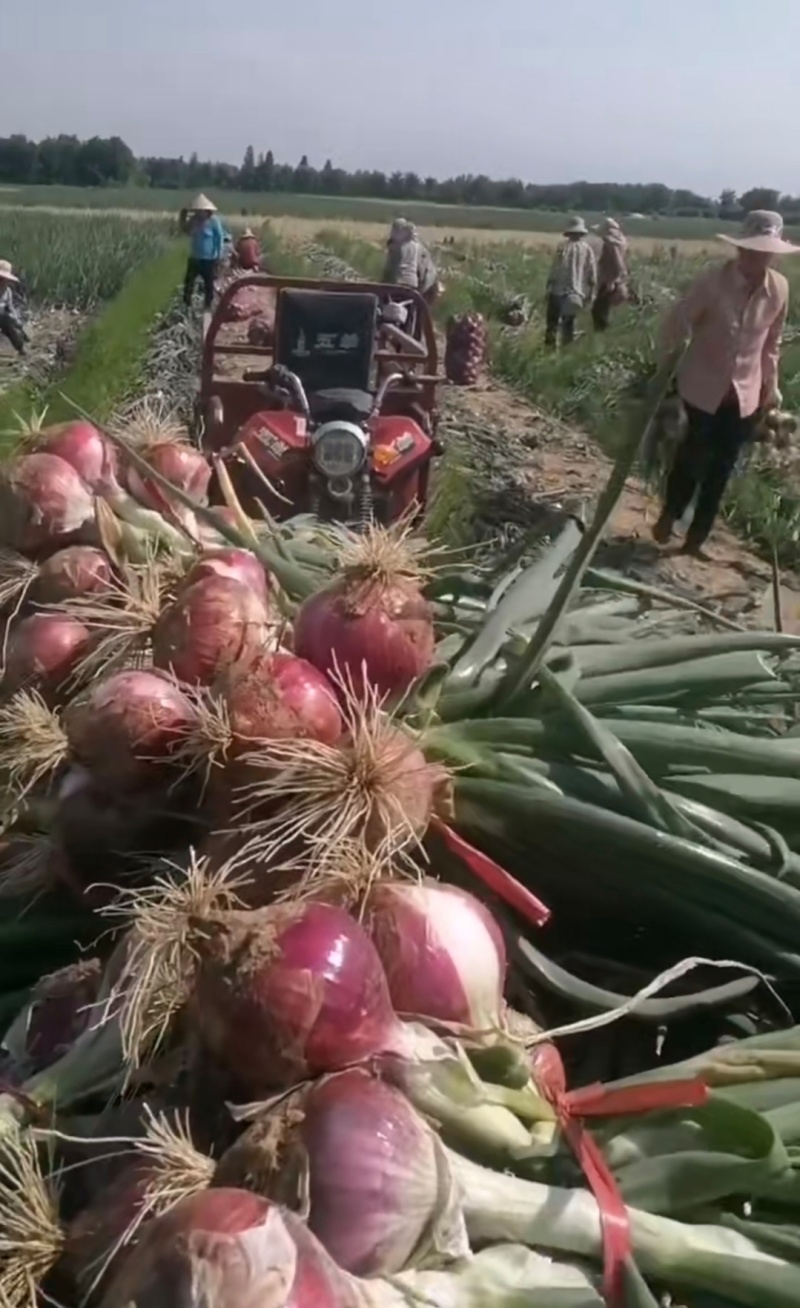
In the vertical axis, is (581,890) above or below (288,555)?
below

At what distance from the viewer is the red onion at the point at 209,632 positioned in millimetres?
1762

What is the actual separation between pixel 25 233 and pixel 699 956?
29022 mm

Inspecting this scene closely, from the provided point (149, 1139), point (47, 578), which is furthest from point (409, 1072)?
point (47, 578)

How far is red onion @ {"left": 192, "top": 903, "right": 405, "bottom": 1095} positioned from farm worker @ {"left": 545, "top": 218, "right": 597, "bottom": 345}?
15775 millimetres

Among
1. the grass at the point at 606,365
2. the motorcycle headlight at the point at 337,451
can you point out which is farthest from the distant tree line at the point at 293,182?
the motorcycle headlight at the point at 337,451

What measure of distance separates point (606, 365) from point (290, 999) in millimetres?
13894

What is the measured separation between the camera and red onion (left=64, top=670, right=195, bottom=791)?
1.65 m

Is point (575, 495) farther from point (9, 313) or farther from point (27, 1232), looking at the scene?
point (9, 313)

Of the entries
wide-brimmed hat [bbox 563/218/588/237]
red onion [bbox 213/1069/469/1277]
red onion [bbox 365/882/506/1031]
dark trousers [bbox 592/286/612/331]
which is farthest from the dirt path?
dark trousers [bbox 592/286/612/331]

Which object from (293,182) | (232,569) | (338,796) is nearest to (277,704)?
(338,796)

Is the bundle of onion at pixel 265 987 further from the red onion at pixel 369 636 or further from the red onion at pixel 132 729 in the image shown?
the red onion at pixel 369 636

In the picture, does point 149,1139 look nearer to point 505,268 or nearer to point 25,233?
point 25,233

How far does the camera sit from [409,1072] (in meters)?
1.28

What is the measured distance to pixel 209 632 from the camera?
5.82ft
